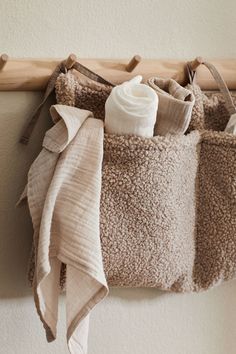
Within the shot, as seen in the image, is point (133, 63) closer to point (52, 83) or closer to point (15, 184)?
point (52, 83)

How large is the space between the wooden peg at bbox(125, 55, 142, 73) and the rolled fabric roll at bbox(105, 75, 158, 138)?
4 cm

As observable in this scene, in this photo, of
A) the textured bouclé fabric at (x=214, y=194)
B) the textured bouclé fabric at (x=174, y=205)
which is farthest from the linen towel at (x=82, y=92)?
the textured bouclé fabric at (x=214, y=194)

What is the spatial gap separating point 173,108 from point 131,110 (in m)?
0.07

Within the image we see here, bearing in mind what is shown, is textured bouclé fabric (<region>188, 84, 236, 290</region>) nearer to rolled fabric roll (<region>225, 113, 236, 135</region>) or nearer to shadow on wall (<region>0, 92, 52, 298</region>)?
rolled fabric roll (<region>225, 113, 236, 135</region>)

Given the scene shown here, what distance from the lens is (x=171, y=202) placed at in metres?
0.66

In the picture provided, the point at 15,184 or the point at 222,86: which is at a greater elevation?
the point at 222,86

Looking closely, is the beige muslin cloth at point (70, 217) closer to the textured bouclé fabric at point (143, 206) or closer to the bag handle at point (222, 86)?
the textured bouclé fabric at point (143, 206)

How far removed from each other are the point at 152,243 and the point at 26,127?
0.24m

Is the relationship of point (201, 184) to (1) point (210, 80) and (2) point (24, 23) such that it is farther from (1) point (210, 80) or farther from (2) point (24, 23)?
(2) point (24, 23)

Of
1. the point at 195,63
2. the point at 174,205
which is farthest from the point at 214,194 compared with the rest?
the point at 195,63

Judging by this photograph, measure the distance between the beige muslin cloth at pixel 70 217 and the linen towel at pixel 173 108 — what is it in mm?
87

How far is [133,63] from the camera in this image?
0.66m

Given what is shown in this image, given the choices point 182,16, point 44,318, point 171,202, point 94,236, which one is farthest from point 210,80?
point 44,318

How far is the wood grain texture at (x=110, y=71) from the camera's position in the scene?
65 cm
